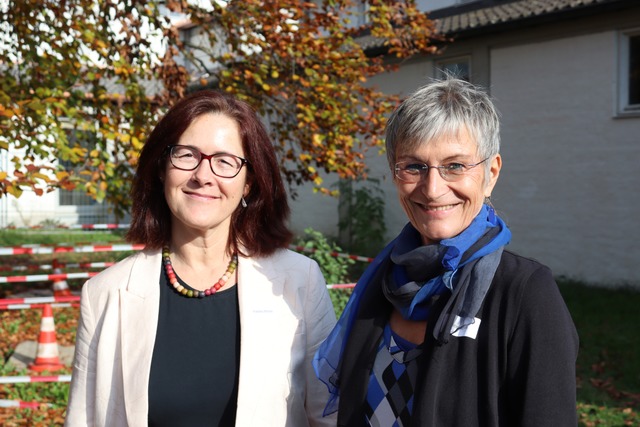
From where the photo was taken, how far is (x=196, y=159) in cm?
246

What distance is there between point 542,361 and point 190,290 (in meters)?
1.31

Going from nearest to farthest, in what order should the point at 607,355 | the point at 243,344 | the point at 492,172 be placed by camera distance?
the point at 492,172 → the point at 243,344 → the point at 607,355

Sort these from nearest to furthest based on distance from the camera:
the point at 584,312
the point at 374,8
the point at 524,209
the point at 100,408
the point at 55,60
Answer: the point at 100,408 → the point at 55,60 → the point at 374,8 → the point at 584,312 → the point at 524,209

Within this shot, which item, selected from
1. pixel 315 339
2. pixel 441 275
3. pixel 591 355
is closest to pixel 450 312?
pixel 441 275

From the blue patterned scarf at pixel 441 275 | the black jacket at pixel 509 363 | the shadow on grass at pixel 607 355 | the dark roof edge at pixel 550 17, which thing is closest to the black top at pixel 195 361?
the blue patterned scarf at pixel 441 275

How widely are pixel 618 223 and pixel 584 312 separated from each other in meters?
2.49

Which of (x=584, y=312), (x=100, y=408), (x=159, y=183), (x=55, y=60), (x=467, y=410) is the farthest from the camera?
(x=584, y=312)

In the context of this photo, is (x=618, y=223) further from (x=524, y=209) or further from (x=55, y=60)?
(x=55, y=60)

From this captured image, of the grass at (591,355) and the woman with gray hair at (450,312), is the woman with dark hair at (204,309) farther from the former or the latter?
the grass at (591,355)

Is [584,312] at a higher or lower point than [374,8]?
lower

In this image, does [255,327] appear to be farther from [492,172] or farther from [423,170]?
[492,172]

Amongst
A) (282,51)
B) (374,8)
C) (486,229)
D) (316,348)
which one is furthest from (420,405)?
(374,8)

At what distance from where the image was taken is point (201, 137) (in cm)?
246

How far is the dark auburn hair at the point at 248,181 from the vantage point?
8.25ft
